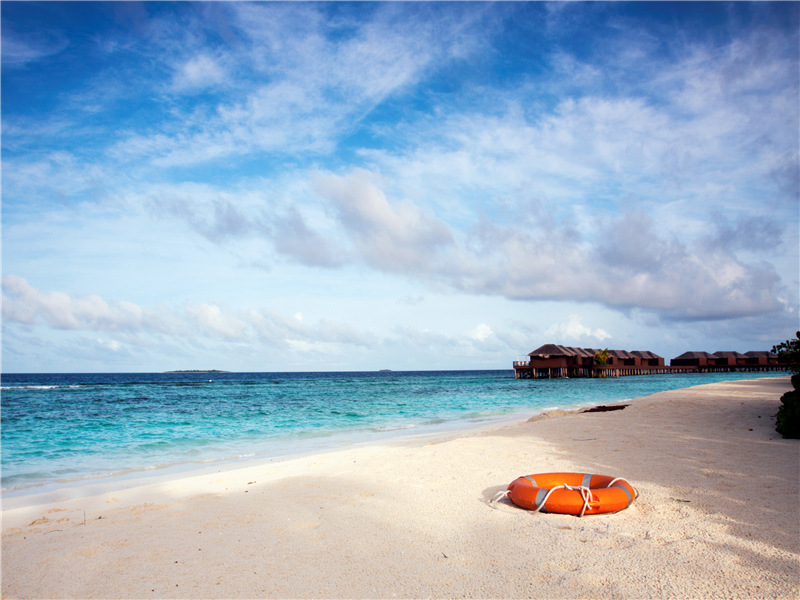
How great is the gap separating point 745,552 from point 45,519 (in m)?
7.39

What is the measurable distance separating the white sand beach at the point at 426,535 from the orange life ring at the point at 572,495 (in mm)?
107

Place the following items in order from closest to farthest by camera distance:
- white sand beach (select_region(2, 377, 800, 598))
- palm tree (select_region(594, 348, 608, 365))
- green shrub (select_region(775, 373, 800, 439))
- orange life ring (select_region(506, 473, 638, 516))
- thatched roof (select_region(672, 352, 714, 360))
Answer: white sand beach (select_region(2, 377, 800, 598)) < orange life ring (select_region(506, 473, 638, 516)) < green shrub (select_region(775, 373, 800, 439)) < palm tree (select_region(594, 348, 608, 365)) < thatched roof (select_region(672, 352, 714, 360))

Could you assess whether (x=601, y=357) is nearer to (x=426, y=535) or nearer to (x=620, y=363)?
(x=620, y=363)

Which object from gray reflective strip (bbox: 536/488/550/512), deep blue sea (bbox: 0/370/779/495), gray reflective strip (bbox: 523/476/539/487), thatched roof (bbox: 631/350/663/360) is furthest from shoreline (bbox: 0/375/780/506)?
thatched roof (bbox: 631/350/663/360)

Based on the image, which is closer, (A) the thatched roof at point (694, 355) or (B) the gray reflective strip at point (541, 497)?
(B) the gray reflective strip at point (541, 497)

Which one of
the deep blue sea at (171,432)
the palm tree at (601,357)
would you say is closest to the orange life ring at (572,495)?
the deep blue sea at (171,432)

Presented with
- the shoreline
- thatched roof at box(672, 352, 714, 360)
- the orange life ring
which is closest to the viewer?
the orange life ring

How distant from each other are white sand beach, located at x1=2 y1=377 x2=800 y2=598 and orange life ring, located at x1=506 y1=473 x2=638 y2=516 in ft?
0.35

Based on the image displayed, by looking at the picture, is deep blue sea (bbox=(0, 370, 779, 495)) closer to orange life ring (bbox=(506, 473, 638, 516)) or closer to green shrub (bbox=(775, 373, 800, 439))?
orange life ring (bbox=(506, 473, 638, 516))

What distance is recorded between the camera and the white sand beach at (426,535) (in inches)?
127

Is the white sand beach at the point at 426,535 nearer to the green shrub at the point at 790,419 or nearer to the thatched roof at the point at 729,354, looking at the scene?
the green shrub at the point at 790,419

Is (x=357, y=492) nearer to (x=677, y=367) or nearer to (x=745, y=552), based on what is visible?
(x=745, y=552)

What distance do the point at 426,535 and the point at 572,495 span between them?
1.52 meters

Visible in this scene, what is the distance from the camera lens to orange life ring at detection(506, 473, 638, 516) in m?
4.45
